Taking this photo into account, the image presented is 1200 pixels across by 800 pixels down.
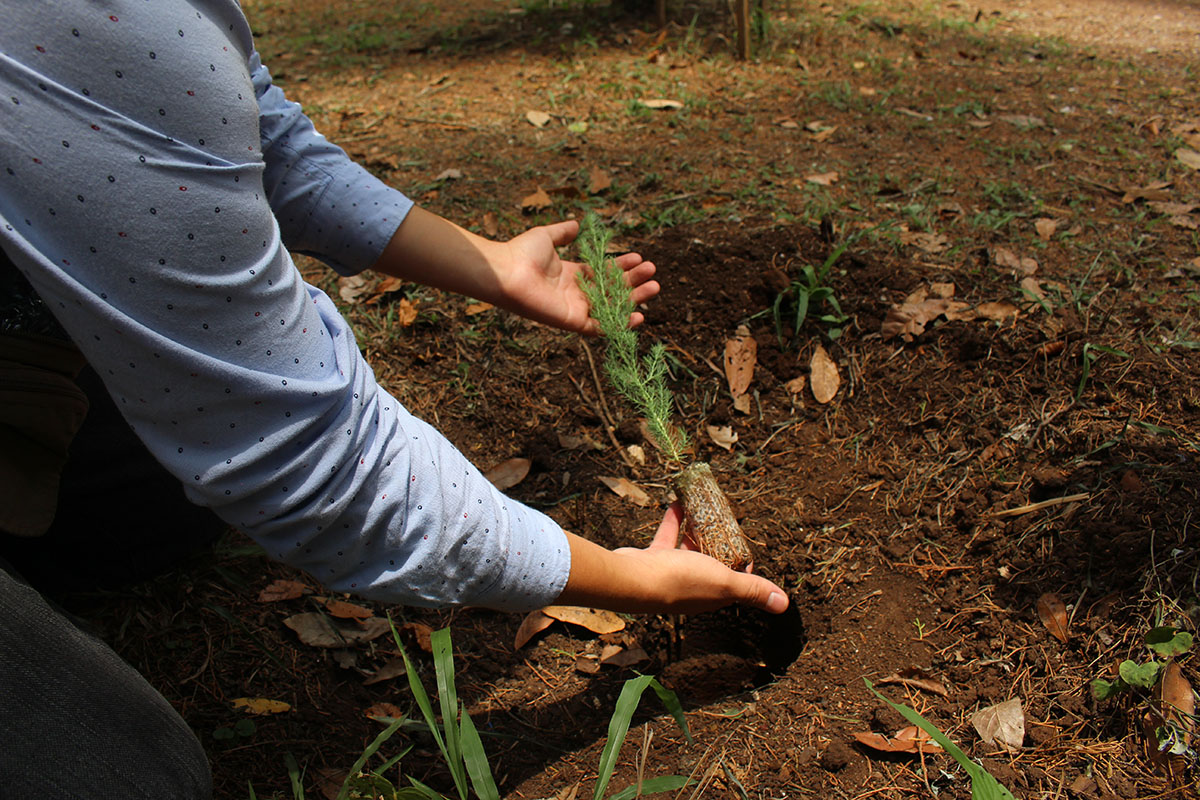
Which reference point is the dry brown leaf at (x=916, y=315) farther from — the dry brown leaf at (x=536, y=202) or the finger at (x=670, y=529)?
the dry brown leaf at (x=536, y=202)

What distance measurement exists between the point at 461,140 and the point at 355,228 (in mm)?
2204

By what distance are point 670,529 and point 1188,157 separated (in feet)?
9.71

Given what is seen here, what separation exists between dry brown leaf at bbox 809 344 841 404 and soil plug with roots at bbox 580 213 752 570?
Answer: 57 cm

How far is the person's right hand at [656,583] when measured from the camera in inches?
63.1

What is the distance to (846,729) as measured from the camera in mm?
1755

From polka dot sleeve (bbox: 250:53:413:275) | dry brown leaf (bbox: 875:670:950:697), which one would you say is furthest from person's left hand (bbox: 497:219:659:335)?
dry brown leaf (bbox: 875:670:950:697)

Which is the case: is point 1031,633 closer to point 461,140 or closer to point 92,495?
Result: point 92,495

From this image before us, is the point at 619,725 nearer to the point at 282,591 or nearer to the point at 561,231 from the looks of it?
the point at 282,591

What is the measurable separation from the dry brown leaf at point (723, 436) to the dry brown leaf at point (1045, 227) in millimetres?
1430

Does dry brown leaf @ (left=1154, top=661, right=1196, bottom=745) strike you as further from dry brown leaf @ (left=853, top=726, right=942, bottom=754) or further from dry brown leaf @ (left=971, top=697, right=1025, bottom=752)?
dry brown leaf @ (left=853, top=726, right=942, bottom=754)

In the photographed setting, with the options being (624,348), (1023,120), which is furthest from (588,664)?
Result: (1023,120)

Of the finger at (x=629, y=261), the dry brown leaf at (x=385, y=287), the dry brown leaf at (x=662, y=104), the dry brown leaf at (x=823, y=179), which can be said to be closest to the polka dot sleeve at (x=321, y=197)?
the finger at (x=629, y=261)

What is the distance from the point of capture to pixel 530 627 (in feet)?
7.03

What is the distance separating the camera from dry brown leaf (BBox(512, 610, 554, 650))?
2.12m
